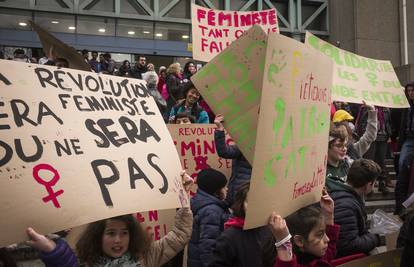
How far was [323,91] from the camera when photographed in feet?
8.23

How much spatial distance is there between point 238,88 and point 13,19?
1422 cm

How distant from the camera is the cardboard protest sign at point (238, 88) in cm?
247

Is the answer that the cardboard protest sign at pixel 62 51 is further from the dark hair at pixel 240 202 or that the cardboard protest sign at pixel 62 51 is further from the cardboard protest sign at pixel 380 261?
the cardboard protest sign at pixel 380 261

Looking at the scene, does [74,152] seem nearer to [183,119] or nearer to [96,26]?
[183,119]

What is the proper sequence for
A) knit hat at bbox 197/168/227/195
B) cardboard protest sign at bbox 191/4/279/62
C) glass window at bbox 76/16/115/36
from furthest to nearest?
1. glass window at bbox 76/16/115/36
2. cardboard protest sign at bbox 191/4/279/62
3. knit hat at bbox 197/168/227/195

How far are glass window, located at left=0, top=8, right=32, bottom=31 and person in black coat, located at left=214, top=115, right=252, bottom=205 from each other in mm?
12371

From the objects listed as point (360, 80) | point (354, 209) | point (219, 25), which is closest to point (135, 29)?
point (219, 25)

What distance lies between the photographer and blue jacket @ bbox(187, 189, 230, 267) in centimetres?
351

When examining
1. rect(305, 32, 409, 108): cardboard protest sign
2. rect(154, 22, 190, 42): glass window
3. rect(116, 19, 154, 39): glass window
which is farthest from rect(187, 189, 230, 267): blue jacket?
rect(154, 22, 190, 42): glass window

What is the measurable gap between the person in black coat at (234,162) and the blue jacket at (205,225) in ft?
2.35

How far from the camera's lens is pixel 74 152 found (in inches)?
81.4

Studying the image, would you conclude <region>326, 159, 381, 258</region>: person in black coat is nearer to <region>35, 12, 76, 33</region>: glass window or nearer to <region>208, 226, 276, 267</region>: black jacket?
<region>208, 226, 276, 267</region>: black jacket

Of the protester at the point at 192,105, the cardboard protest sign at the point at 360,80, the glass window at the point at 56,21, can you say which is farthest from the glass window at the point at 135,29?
the cardboard protest sign at the point at 360,80

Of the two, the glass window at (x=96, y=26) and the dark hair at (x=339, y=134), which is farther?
the glass window at (x=96, y=26)
